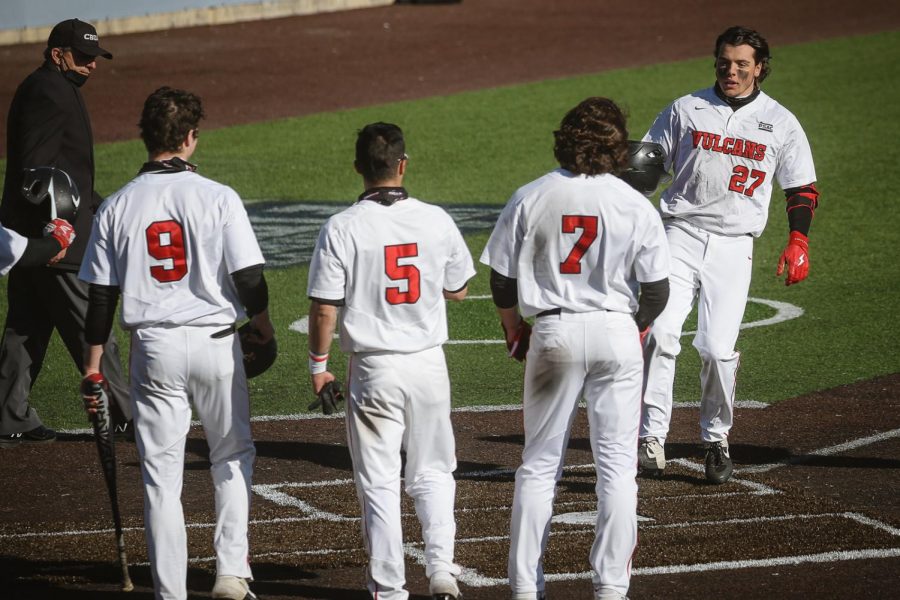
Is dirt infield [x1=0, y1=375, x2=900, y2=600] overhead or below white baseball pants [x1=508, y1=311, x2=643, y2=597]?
below

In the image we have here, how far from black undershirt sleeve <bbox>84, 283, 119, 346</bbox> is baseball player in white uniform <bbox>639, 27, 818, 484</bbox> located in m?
3.07

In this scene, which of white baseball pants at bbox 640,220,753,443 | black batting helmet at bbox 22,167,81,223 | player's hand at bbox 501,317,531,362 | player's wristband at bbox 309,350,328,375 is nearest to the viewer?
player's wristband at bbox 309,350,328,375

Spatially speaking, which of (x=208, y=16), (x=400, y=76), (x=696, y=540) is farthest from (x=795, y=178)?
(x=208, y=16)

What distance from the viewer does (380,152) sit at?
522 centimetres

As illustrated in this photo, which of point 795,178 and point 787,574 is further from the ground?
point 795,178

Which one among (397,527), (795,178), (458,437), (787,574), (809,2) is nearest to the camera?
(397,527)

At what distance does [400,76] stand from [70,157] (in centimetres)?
1740

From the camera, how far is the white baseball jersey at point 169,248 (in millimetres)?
5176

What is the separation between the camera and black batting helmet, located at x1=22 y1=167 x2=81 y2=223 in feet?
20.1

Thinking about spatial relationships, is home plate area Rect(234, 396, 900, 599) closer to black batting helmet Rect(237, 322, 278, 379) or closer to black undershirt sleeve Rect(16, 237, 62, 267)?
black batting helmet Rect(237, 322, 278, 379)

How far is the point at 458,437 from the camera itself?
8.12m

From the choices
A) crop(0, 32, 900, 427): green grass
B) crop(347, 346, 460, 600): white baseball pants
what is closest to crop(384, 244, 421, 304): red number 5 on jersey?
crop(347, 346, 460, 600): white baseball pants

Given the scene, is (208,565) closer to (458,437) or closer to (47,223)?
(47,223)

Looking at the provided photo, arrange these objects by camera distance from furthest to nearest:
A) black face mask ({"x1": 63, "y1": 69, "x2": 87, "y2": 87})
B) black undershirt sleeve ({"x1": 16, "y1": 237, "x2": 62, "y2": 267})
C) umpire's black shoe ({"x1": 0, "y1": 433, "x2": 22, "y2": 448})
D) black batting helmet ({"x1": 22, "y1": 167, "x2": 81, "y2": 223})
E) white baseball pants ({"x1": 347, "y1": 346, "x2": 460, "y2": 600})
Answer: umpire's black shoe ({"x1": 0, "y1": 433, "x2": 22, "y2": 448}) < black face mask ({"x1": 63, "y1": 69, "x2": 87, "y2": 87}) < black batting helmet ({"x1": 22, "y1": 167, "x2": 81, "y2": 223}) < black undershirt sleeve ({"x1": 16, "y1": 237, "x2": 62, "y2": 267}) < white baseball pants ({"x1": 347, "y1": 346, "x2": 460, "y2": 600})
